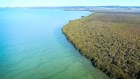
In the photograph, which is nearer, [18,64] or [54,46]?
[18,64]

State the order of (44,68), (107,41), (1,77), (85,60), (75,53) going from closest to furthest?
1. (1,77)
2. (44,68)
3. (85,60)
4. (75,53)
5. (107,41)

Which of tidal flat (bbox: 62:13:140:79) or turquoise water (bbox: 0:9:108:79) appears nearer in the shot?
tidal flat (bbox: 62:13:140:79)

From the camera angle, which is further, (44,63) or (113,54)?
(113,54)

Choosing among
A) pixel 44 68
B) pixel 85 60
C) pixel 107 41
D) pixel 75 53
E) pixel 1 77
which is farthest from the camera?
pixel 107 41

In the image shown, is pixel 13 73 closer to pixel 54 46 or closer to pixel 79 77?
pixel 79 77

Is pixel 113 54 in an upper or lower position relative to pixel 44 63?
upper

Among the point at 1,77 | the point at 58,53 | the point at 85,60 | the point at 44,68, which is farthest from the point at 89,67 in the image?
the point at 1,77

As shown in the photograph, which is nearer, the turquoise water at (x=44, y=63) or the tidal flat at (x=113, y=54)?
the tidal flat at (x=113, y=54)

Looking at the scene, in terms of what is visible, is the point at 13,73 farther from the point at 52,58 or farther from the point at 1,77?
the point at 52,58

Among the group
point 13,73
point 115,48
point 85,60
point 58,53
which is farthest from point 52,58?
point 115,48
